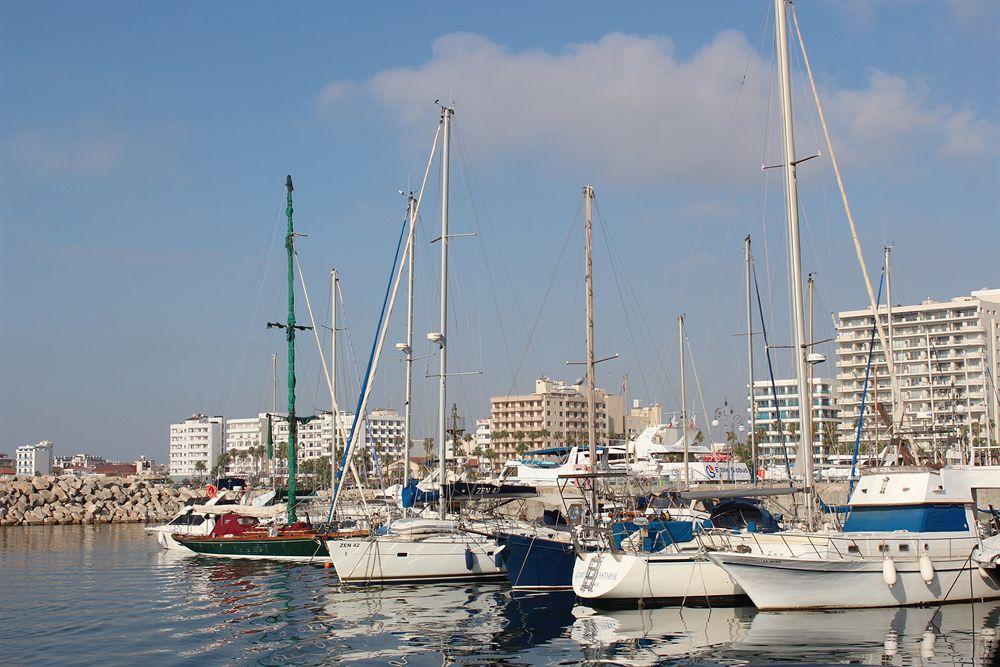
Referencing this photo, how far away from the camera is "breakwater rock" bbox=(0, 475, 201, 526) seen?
8275 centimetres

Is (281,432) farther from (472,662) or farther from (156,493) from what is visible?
(472,662)

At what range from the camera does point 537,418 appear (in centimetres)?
16175

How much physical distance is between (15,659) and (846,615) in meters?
18.8

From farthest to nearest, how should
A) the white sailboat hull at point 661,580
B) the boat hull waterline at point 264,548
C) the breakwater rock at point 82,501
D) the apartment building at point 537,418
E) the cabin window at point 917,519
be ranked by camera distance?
the apartment building at point 537,418 < the breakwater rock at point 82,501 < the boat hull waterline at point 264,548 < the white sailboat hull at point 661,580 < the cabin window at point 917,519

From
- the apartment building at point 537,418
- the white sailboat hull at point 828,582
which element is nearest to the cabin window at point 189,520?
the white sailboat hull at point 828,582

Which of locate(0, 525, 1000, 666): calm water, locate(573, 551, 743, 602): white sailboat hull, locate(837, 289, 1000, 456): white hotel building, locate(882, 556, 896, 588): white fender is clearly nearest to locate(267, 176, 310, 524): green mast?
locate(0, 525, 1000, 666): calm water

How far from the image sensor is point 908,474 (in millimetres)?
25516

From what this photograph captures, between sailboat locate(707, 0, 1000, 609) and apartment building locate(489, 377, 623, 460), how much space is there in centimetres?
12981

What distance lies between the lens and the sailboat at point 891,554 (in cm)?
2331

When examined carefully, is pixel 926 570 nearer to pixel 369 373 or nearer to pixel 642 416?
pixel 369 373

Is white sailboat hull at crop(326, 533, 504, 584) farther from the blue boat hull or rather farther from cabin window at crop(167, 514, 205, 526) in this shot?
cabin window at crop(167, 514, 205, 526)

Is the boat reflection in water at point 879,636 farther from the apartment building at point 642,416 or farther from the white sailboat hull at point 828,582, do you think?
the apartment building at point 642,416

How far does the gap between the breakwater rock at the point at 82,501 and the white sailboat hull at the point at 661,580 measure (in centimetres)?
6651

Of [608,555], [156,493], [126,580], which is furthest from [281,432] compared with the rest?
[608,555]
